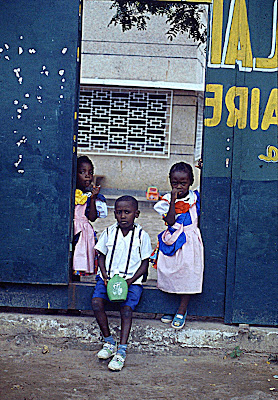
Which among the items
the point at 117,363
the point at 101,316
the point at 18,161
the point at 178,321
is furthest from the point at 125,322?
the point at 18,161

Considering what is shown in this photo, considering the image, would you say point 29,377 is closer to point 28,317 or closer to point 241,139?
point 28,317

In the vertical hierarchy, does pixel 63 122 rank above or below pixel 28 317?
above

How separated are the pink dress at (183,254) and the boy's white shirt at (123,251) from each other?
16 centimetres

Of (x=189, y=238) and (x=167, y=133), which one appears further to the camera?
(x=167, y=133)

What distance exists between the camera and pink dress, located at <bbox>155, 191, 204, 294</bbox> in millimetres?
3721

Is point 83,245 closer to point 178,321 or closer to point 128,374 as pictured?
point 178,321

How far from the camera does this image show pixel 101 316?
362 cm

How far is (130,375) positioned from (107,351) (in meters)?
0.25

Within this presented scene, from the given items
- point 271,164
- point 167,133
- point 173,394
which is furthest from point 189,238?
point 167,133

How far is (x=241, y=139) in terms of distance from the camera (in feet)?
12.0

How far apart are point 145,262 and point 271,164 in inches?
45.2

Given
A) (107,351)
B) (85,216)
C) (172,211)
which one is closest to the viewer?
(107,351)

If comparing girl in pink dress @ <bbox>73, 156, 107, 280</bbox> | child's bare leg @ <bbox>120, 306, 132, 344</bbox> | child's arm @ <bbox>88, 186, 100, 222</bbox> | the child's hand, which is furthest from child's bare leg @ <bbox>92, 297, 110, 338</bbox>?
the child's hand

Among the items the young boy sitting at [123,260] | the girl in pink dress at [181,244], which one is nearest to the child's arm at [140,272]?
the young boy sitting at [123,260]
